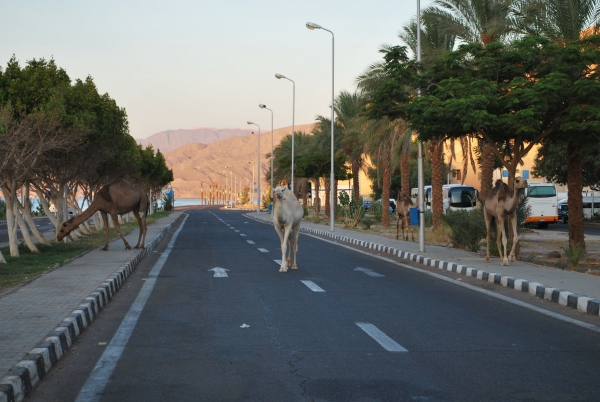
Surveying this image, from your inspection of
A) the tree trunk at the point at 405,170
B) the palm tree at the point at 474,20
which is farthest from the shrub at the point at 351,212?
the palm tree at the point at 474,20

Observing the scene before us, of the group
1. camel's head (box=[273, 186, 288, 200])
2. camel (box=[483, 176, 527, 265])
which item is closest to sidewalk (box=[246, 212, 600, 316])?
camel (box=[483, 176, 527, 265])

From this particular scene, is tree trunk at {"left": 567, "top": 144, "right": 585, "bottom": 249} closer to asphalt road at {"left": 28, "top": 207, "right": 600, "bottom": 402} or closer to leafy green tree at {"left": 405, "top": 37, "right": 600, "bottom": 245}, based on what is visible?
leafy green tree at {"left": 405, "top": 37, "right": 600, "bottom": 245}

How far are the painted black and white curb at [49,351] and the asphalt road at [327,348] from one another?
13 cm

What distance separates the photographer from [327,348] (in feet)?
25.4

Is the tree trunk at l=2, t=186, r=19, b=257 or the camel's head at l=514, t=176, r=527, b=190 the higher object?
the camel's head at l=514, t=176, r=527, b=190

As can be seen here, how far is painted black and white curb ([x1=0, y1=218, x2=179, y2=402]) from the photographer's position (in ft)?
19.1

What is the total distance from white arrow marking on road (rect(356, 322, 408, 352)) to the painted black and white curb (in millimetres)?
3329

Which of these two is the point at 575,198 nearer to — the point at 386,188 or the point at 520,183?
the point at 520,183

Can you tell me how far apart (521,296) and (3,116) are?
→ 36.5ft

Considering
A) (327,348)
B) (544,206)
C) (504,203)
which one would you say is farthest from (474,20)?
(327,348)

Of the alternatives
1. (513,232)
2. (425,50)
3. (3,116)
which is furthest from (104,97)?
(513,232)

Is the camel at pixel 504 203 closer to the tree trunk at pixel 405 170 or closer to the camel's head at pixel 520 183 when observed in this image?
the camel's head at pixel 520 183

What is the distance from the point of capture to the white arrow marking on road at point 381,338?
773 centimetres

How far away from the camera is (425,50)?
96.3 ft
